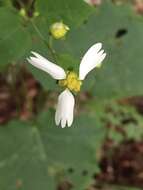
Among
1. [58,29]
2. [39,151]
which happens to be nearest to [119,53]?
[39,151]

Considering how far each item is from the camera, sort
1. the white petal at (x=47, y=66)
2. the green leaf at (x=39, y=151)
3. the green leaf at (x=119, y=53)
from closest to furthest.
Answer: the white petal at (x=47, y=66) → the green leaf at (x=39, y=151) → the green leaf at (x=119, y=53)

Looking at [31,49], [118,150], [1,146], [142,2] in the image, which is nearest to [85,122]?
[1,146]

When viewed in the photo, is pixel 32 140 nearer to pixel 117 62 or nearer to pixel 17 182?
pixel 17 182

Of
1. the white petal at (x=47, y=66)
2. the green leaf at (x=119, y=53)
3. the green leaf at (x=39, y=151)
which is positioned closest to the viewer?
the white petal at (x=47, y=66)

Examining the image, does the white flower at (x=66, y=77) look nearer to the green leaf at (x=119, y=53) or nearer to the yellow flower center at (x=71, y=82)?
the yellow flower center at (x=71, y=82)

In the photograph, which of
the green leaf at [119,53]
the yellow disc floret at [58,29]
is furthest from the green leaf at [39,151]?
the yellow disc floret at [58,29]

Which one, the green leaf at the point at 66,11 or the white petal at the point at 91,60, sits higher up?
the green leaf at the point at 66,11

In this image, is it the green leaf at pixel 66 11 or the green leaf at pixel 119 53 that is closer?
the green leaf at pixel 66 11

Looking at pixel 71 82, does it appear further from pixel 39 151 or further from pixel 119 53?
pixel 119 53
